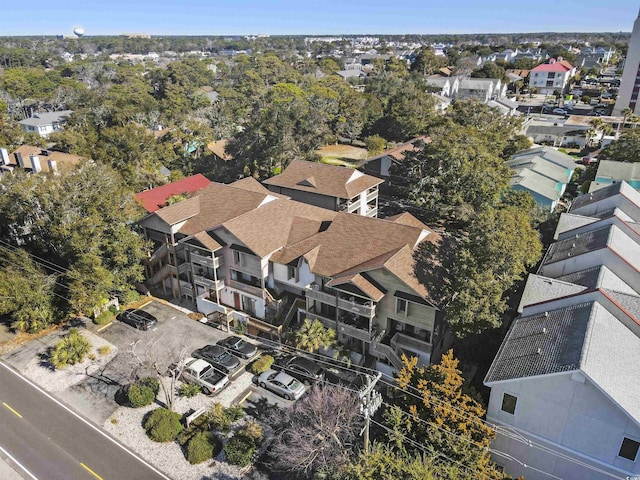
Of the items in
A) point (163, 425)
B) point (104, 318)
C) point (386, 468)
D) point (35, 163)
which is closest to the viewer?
point (386, 468)

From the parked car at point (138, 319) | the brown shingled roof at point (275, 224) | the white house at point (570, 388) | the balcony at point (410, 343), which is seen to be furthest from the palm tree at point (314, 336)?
the parked car at point (138, 319)

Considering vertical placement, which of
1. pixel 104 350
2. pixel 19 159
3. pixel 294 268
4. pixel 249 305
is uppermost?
pixel 19 159

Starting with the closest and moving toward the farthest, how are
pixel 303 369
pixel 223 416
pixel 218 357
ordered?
pixel 223 416
pixel 303 369
pixel 218 357

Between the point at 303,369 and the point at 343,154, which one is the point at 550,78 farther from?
the point at 303,369

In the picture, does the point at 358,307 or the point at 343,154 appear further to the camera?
the point at 343,154

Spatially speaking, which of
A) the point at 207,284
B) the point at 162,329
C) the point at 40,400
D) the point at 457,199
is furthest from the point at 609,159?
the point at 40,400

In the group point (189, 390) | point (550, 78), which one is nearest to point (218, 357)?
point (189, 390)

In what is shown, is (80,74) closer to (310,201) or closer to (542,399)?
(310,201)
